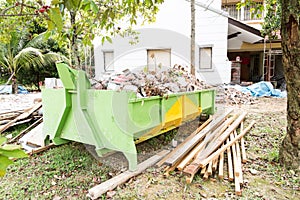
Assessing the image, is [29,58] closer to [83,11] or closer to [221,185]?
[83,11]

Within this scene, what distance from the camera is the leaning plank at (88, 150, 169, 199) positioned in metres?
2.27

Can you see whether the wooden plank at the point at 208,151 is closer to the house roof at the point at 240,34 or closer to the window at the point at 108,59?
the house roof at the point at 240,34

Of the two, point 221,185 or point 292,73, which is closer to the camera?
point 221,185

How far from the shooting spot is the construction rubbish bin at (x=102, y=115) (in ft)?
8.14

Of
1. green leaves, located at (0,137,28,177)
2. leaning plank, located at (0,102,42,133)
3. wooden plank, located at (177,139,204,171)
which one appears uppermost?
green leaves, located at (0,137,28,177)

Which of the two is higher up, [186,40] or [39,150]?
[186,40]

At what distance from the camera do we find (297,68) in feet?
8.52

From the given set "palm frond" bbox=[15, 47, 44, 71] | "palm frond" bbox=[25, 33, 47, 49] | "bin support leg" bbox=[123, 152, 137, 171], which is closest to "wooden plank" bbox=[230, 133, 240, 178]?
"bin support leg" bbox=[123, 152, 137, 171]

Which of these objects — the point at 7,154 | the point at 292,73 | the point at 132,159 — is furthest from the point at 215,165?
the point at 7,154

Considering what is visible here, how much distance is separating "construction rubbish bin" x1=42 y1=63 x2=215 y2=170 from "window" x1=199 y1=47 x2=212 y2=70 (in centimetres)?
675

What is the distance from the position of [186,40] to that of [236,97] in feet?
11.2

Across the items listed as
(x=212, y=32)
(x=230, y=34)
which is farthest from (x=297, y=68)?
(x=230, y=34)

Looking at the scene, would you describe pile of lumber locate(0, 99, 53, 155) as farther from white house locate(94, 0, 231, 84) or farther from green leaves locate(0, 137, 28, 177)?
white house locate(94, 0, 231, 84)

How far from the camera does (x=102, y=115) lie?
8.57 feet
